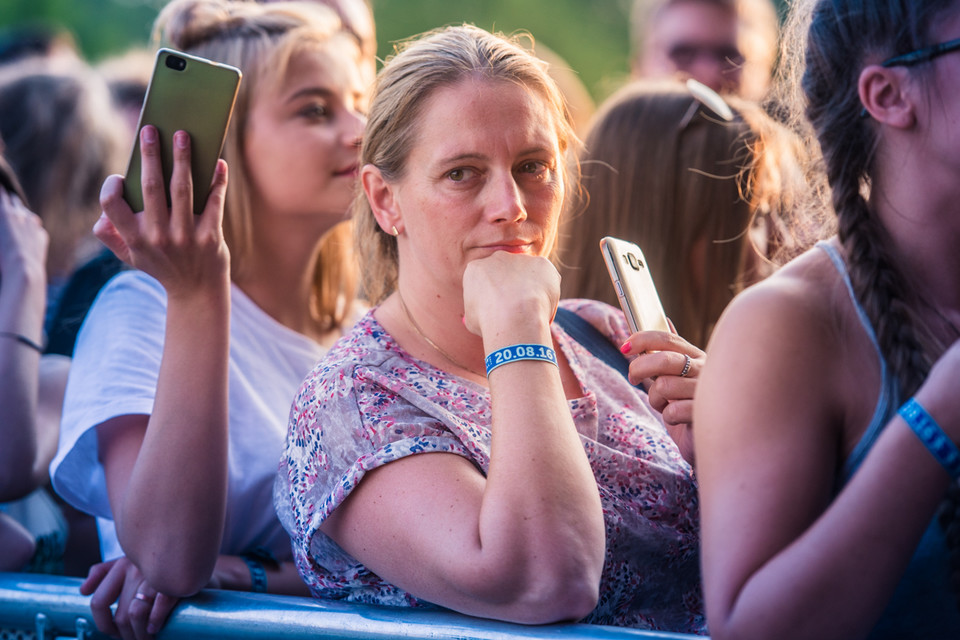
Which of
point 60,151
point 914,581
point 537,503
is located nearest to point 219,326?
point 537,503

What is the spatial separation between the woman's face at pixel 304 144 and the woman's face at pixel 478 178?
756 millimetres

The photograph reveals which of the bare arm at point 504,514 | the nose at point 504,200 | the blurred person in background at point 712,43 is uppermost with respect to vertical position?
the blurred person in background at point 712,43

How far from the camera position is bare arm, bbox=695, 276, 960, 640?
120cm

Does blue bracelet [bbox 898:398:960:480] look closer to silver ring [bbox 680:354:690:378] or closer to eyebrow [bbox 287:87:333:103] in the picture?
silver ring [bbox 680:354:690:378]

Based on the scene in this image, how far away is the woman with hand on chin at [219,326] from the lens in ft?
6.21

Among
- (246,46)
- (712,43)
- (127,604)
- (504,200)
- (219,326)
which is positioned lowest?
(127,604)

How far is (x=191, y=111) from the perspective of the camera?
1.93 m

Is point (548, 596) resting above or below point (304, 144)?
below

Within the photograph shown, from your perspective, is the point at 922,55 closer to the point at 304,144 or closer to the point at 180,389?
the point at 180,389

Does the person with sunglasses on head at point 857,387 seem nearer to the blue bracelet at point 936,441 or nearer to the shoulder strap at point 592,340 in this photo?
the blue bracelet at point 936,441

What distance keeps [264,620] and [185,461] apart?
0.40 metres

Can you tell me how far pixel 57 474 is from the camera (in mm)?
2141

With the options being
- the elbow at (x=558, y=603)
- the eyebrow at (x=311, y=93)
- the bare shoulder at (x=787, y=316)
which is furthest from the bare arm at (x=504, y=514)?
the eyebrow at (x=311, y=93)

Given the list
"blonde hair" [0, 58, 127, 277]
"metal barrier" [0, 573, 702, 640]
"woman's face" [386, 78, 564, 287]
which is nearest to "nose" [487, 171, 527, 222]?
"woman's face" [386, 78, 564, 287]
